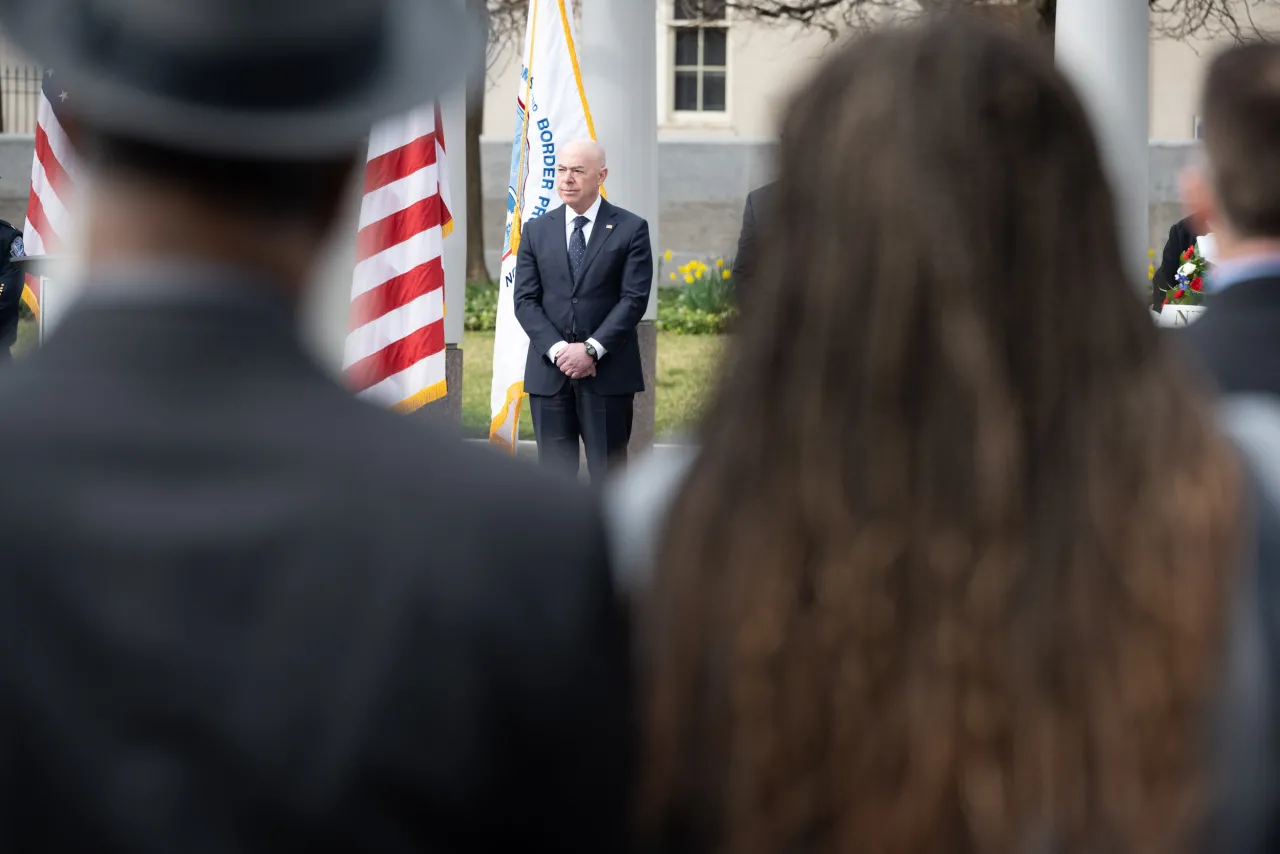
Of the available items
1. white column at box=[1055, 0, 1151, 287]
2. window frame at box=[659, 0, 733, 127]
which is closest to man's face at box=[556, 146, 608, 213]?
white column at box=[1055, 0, 1151, 287]

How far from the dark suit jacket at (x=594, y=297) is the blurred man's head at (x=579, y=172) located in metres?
0.13

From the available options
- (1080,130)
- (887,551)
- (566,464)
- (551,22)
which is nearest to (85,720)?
(887,551)

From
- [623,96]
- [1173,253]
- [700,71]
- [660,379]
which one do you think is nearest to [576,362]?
[623,96]

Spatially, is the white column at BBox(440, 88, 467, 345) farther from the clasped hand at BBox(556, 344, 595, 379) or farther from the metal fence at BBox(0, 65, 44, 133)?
the metal fence at BBox(0, 65, 44, 133)

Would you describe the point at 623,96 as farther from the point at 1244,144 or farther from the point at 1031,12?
the point at 1244,144

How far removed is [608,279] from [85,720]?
27.2ft

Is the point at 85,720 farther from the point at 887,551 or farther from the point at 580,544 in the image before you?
the point at 887,551

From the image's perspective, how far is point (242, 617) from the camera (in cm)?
122

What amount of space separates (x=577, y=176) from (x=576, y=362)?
38.6 inches

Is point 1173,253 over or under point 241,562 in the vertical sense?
over

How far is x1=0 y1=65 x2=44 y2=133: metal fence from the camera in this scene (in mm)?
26875

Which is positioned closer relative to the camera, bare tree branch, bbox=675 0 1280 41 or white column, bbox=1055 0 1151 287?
white column, bbox=1055 0 1151 287

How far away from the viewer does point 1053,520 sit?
4.54 feet

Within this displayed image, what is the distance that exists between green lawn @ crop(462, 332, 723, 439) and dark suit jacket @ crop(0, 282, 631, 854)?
10374mm
